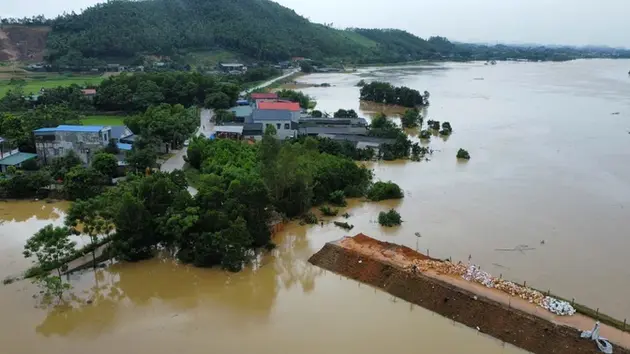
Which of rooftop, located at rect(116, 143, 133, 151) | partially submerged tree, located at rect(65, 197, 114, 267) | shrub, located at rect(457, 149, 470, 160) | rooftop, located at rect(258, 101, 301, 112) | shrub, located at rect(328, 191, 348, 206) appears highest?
rooftop, located at rect(258, 101, 301, 112)

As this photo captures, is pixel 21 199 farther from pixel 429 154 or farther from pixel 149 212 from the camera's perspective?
pixel 429 154

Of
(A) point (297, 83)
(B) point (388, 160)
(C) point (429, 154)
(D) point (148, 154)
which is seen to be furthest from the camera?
(A) point (297, 83)

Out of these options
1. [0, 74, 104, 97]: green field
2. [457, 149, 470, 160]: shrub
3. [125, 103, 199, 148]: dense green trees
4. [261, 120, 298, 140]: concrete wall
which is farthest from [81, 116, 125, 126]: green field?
[457, 149, 470, 160]: shrub

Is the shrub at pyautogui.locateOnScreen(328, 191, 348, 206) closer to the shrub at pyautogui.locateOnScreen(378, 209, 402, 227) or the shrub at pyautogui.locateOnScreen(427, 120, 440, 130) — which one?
the shrub at pyautogui.locateOnScreen(378, 209, 402, 227)

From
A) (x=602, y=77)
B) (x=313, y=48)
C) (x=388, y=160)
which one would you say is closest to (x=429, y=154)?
(x=388, y=160)

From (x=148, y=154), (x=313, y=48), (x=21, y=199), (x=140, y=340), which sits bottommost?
(x=140, y=340)

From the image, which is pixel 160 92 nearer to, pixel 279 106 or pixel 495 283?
pixel 279 106

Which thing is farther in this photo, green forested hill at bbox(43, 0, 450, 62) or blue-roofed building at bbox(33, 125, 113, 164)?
green forested hill at bbox(43, 0, 450, 62)
